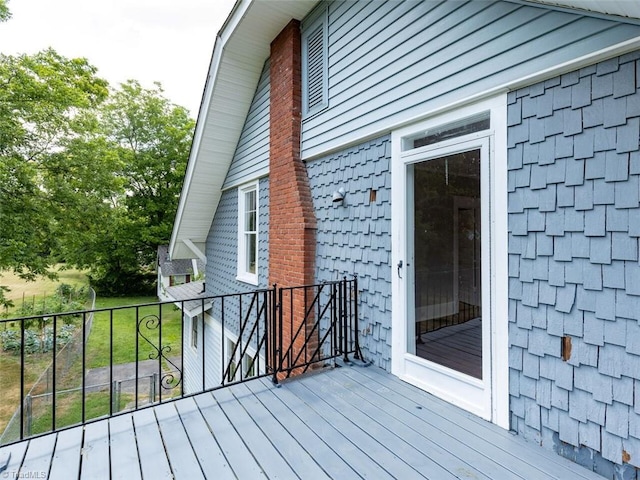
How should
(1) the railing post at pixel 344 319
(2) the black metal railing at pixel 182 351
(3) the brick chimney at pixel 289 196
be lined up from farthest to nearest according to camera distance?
1. (3) the brick chimney at pixel 289 196
2. (1) the railing post at pixel 344 319
3. (2) the black metal railing at pixel 182 351

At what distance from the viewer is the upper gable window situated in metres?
4.18

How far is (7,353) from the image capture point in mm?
11414

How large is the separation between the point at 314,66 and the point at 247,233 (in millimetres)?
3138

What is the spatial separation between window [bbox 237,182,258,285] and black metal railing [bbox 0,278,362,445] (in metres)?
0.49

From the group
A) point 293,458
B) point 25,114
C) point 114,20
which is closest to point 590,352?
point 293,458

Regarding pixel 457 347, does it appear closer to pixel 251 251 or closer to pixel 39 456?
pixel 39 456

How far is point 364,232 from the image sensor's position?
3531 millimetres

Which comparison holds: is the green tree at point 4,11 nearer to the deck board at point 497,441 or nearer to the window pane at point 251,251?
the window pane at point 251,251

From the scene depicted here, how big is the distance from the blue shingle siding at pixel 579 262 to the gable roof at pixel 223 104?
3555mm

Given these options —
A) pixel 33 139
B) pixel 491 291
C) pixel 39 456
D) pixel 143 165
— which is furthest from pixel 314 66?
pixel 143 165

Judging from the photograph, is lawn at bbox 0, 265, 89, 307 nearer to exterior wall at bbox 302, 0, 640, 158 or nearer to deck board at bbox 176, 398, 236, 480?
deck board at bbox 176, 398, 236, 480

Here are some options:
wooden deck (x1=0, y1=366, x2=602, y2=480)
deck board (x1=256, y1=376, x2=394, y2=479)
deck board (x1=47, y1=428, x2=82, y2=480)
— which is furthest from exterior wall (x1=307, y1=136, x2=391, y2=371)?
deck board (x1=47, y1=428, x2=82, y2=480)

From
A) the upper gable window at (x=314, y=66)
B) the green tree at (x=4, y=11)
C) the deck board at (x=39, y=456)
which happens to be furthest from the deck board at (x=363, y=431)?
the green tree at (x=4, y=11)

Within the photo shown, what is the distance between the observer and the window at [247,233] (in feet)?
20.2
